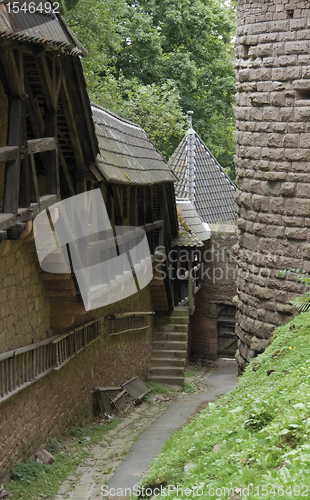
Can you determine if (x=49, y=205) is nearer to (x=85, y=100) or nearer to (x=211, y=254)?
(x=85, y=100)

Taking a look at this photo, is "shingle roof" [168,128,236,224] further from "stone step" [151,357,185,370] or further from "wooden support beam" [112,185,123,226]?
"wooden support beam" [112,185,123,226]

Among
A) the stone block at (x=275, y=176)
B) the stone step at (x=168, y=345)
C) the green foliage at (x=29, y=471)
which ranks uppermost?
the stone block at (x=275, y=176)

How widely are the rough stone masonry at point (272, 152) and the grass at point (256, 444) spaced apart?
2.39 meters

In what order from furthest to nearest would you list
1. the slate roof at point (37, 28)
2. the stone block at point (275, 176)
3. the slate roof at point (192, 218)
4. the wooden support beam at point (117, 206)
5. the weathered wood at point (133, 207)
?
1. the slate roof at point (192, 218)
2. the weathered wood at point (133, 207)
3. the wooden support beam at point (117, 206)
4. the stone block at point (275, 176)
5. the slate roof at point (37, 28)

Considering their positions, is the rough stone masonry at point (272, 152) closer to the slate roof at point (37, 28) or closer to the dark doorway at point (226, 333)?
the slate roof at point (37, 28)

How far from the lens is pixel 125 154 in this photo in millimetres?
11742

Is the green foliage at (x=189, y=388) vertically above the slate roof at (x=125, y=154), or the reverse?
the slate roof at (x=125, y=154)

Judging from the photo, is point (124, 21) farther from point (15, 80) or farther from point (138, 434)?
point (15, 80)

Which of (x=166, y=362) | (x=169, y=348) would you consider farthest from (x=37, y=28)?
(x=169, y=348)

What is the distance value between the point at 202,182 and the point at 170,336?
6788mm

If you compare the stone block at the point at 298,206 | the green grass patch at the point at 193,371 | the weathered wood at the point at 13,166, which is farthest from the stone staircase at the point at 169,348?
the weathered wood at the point at 13,166

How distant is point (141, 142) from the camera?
14.0 metres

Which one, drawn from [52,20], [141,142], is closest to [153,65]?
[141,142]

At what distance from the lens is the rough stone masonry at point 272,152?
30.7ft
